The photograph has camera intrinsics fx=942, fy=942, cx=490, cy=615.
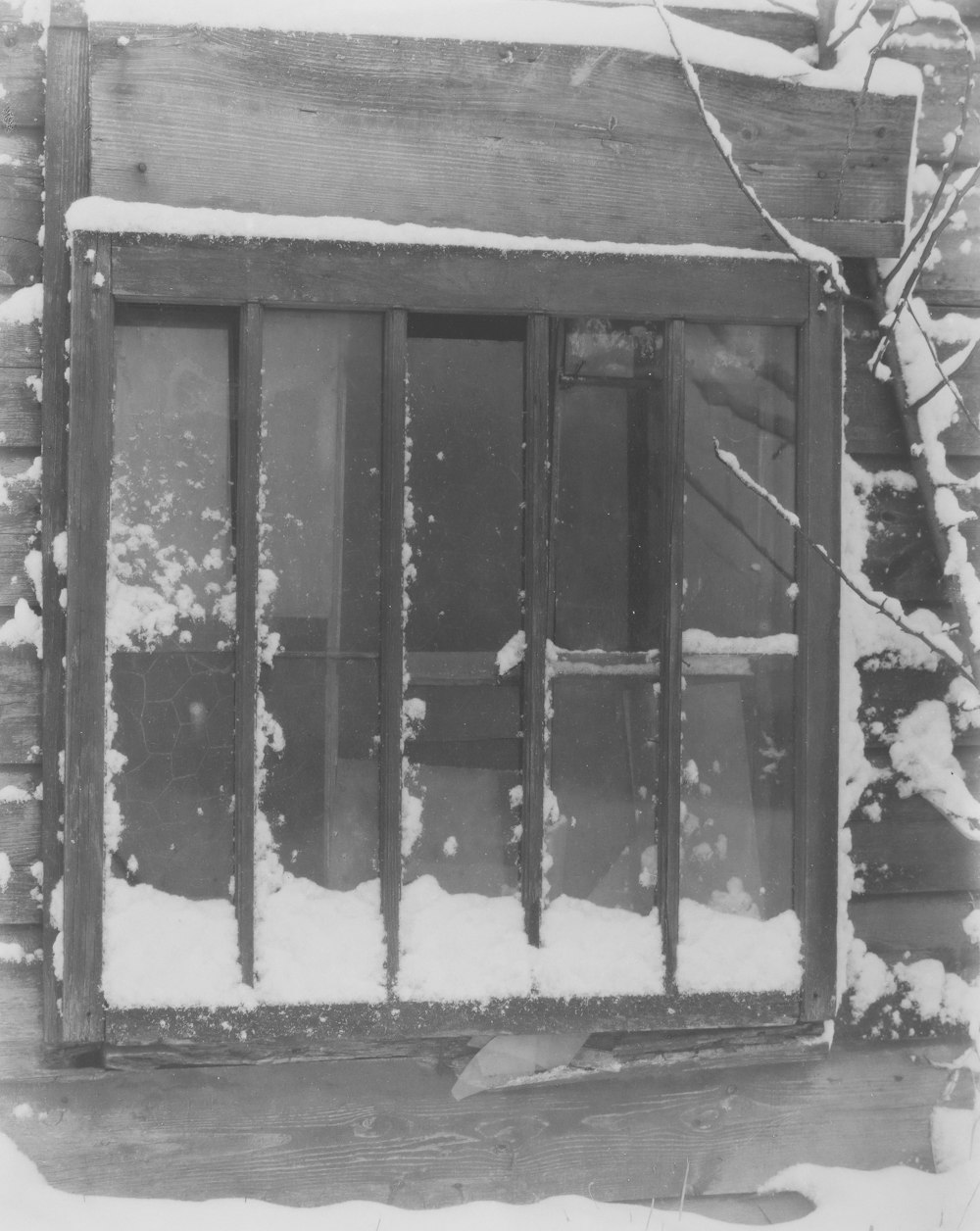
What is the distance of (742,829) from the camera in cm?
175

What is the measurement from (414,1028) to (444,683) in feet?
1.97

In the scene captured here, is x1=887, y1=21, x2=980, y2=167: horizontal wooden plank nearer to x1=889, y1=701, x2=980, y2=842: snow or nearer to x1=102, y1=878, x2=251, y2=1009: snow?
x1=889, y1=701, x2=980, y2=842: snow

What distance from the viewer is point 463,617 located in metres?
1.69

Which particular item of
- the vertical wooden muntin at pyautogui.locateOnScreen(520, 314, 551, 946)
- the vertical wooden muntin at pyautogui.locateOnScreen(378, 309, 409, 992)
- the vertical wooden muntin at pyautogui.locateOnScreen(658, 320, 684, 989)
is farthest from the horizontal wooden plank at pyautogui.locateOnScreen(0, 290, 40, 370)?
the vertical wooden muntin at pyautogui.locateOnScreen(658, 320, 684, 989)

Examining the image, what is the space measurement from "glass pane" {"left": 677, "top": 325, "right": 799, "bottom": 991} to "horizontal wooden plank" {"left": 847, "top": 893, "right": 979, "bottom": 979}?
0.65 feet

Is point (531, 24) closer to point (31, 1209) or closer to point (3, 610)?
point (3, 610)

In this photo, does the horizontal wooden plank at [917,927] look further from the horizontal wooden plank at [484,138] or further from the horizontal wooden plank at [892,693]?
the horizontal wooden plank at [484,138]

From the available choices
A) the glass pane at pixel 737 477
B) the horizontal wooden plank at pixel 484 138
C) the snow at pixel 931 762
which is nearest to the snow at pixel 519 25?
the horizontal wooden plank at pixel 484 138

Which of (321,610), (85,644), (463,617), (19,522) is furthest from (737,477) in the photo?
(19,522)

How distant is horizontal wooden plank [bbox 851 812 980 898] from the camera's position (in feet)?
5.92

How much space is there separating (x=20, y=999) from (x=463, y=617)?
103cm

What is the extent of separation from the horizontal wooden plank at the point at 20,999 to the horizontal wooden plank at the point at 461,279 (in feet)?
3.69

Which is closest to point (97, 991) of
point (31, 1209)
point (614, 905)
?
point (31, 1209)

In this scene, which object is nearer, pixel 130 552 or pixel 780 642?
pixel 130 552
